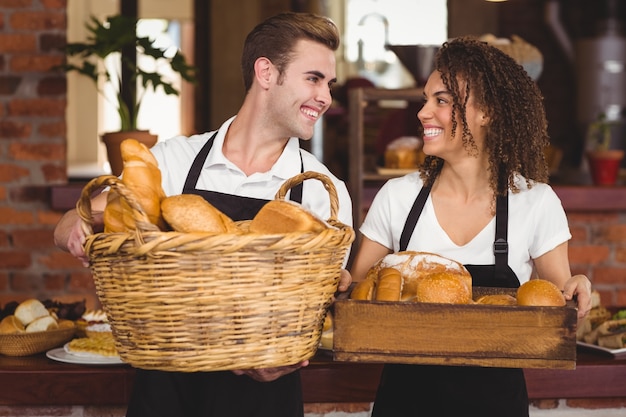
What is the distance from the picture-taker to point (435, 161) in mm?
2012

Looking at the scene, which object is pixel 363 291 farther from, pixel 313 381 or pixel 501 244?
pixel 313 381

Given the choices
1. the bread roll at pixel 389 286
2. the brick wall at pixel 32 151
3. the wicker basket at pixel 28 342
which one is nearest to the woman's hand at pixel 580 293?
the bread roll at pixel 389 286

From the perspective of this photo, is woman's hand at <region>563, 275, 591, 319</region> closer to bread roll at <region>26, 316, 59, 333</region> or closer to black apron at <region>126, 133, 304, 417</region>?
black apron at <region>126, 133, 304, 417</region>

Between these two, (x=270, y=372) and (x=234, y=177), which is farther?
(x=234, y=177)

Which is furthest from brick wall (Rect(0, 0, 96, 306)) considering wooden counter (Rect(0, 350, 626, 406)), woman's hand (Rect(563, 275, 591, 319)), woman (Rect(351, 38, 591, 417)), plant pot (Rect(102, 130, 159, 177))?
woman's hand (Rect(563, 275, 591, 319))

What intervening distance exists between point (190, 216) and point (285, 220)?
0.50ft

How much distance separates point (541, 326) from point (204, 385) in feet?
2.18

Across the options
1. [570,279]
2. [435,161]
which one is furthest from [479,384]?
[435,161]

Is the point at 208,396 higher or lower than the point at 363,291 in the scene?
lower

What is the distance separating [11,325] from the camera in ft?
7.16

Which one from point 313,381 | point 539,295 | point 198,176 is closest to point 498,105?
point 539,295

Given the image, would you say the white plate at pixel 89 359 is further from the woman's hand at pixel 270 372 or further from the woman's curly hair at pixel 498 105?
the woman's curly hair at pixel 498 105

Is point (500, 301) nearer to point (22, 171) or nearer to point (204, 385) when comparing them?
point (204, 385)

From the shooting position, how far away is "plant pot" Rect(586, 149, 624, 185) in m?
4.07
